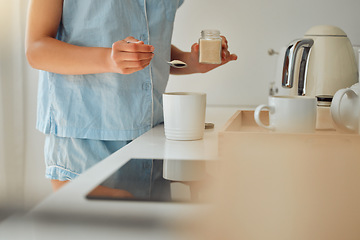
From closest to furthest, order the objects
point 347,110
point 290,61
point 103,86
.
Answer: point 347,110 → point 103,86 → point 290,61

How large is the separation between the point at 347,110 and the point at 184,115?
21 cm

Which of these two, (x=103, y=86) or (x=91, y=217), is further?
(x=103, y=86)

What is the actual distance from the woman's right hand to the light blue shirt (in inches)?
3.8

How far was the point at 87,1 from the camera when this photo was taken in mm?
719

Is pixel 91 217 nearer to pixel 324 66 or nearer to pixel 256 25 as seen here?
pixel 324 66

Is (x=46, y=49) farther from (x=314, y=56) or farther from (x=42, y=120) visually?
(x=314, y=56)

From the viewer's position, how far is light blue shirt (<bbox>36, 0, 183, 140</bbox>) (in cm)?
73

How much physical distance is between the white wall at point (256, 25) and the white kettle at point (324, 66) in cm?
44

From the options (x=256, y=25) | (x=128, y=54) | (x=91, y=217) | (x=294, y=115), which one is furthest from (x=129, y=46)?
(x=256, y=25)

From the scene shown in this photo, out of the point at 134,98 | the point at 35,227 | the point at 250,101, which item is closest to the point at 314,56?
the point at 134,98

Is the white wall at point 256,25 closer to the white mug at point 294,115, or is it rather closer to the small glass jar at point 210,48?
the small glass jar at point 210,48

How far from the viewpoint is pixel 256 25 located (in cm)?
140

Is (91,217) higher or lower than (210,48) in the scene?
lower

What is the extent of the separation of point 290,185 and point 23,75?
1536mm
